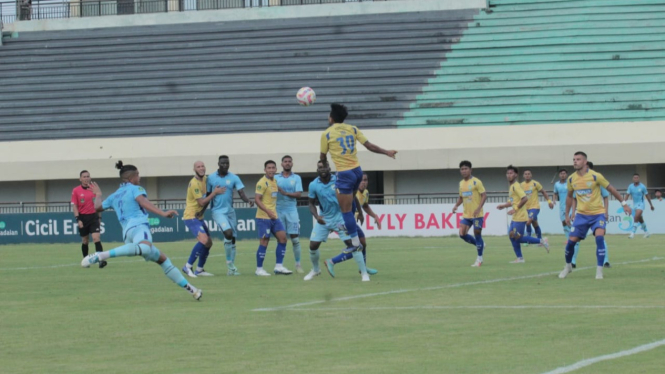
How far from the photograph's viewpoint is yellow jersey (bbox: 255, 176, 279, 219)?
61.0 ft

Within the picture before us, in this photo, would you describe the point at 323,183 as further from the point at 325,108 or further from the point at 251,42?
the point at 251,42

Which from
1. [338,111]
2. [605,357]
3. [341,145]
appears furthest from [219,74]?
[605,357]

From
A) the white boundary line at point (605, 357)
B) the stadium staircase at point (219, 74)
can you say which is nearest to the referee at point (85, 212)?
the white boundary line at point (605, 357)

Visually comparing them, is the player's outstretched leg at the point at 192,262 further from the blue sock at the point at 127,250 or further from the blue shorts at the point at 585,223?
the blue shorts at the point at 585,223

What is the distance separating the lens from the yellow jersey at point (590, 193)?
52.8ft

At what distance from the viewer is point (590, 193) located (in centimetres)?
1609

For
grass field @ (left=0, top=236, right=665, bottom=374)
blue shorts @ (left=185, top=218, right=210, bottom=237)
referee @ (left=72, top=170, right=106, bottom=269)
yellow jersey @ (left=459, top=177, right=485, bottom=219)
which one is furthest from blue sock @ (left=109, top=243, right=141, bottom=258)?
referee @ (left=72, top=170, right=106, bottom=269)

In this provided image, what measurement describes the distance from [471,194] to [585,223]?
5.01 meters

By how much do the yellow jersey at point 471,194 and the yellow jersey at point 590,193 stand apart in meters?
4.76

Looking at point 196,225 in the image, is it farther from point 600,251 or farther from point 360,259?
point 600,251

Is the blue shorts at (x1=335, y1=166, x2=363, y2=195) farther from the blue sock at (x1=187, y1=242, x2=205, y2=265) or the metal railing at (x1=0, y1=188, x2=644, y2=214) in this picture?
the metal railing at (x1=0, y1=188, x2=644, y2=214)

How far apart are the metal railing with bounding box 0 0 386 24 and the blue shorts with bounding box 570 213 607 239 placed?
117 ft

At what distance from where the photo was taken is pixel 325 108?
4231 cm

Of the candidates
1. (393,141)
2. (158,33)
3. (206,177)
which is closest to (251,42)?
(158,33)
